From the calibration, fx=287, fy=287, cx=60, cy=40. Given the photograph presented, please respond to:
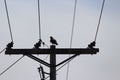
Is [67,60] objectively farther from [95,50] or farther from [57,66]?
[95,50]

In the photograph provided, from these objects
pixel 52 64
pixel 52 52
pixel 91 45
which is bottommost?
pixel 52 64

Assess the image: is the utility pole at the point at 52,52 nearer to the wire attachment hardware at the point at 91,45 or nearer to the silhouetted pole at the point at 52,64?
the silhouetted pole at the point at 52,64

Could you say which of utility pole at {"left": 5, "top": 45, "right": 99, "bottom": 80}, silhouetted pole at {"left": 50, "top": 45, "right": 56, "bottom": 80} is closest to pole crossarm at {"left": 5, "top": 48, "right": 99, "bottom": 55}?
utility pole at {"left": 5, "top": 45, "right": 99, "bottom": 80}

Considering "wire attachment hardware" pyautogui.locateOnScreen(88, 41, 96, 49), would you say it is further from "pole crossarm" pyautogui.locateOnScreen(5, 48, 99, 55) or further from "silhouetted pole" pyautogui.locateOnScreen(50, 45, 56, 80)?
"silhouetted pole" pyautogui.locateOnScreen(50, 45, 56, 80)

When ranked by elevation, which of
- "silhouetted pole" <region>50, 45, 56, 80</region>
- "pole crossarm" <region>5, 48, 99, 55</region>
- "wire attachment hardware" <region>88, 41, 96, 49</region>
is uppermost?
"wire attachment hardware" <region>88, 41, 96, 49</region>

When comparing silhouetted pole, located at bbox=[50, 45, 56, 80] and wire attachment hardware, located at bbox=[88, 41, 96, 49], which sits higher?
wire attachment hardware, located at bbox=[88, 41, 96, 49]

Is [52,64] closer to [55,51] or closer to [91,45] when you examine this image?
[55,51]

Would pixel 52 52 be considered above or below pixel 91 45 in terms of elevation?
below

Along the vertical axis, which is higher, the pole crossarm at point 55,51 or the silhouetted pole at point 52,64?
the pole crossarm at point 55,51

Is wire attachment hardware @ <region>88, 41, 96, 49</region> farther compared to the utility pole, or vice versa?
wire attachment hardware @ <region>88, 41, 96, 49</region>

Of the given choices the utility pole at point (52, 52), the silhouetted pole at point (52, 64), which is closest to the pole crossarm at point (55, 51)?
the utility pole at point (52, 52)

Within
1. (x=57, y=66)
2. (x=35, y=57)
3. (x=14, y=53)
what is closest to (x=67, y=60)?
(x=57, y=66)

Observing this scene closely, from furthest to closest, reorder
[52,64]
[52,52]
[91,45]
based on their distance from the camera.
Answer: [91,45] → [52,52] → [52,64]

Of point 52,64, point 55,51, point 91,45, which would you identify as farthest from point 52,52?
point 91,45
